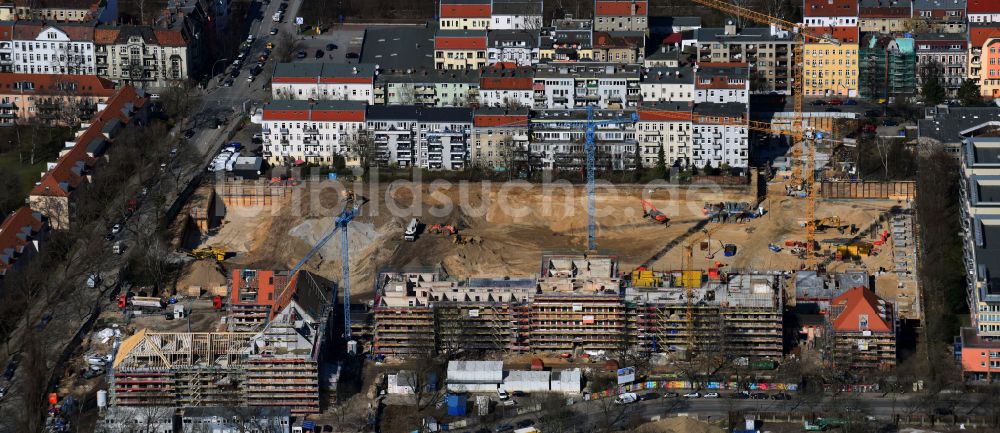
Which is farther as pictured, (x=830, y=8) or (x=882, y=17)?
(x=882, y=17)

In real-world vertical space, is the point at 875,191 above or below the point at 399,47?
below

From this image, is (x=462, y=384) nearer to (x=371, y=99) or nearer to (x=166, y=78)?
(x=371, y=99)

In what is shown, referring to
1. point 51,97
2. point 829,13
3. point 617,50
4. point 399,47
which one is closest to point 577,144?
point 617,50

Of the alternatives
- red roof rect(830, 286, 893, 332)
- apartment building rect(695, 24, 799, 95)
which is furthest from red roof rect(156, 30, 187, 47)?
red roof rect(830, 286, 893, 332)

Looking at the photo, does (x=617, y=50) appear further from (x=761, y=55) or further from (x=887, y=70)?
(x=887, y=70)

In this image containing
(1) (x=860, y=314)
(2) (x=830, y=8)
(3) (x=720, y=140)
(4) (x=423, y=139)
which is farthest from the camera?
(2) (x=830, y=8)

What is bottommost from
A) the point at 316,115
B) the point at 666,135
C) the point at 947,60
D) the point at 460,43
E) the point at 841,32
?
the point at 666,135

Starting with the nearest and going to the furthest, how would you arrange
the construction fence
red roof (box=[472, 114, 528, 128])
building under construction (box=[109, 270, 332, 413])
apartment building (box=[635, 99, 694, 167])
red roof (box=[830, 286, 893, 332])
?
building under construction (box=[109, 270, 332, 413]), red roof (box=[830, 286, 893, 332]), the construction fence, apartment building (box=[635, 99, 694, 167]), red roof (box=[472, 114, 528, 128])

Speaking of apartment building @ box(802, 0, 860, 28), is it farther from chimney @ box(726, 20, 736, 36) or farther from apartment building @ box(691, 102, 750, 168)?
apartment building @ box(691, 102, 750, 168)
